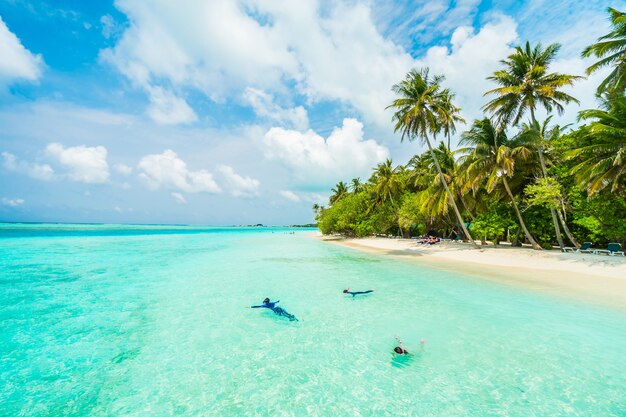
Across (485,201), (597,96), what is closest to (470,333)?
(597,96)

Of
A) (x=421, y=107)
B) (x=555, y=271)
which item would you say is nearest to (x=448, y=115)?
(x=421, y=107)

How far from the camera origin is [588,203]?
16.8 metres

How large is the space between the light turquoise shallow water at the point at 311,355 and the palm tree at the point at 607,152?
8261 mm

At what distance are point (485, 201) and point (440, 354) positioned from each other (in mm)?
24143

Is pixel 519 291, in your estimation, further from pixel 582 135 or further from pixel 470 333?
pixel 582 135

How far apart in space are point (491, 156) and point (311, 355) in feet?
69.4

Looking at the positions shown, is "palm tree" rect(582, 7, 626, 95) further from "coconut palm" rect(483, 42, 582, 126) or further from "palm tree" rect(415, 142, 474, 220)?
"palm tree" rect(415, 142, 474, 220)

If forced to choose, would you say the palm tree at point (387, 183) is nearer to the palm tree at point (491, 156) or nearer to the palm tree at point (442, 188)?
the palm tree at point (442, 188)

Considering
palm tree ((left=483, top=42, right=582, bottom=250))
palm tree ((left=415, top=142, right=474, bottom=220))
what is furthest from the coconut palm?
palm tree ((left=415, top=142, right=474, bottom=220))

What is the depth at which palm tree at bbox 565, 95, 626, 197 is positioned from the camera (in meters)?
13.2

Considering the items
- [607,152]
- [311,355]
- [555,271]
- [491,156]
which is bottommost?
[311,355]

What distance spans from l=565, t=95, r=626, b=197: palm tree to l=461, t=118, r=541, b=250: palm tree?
15.6ft

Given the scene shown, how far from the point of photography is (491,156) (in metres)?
20.7

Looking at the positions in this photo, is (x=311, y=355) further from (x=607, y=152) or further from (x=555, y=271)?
(x=607, y=152)
